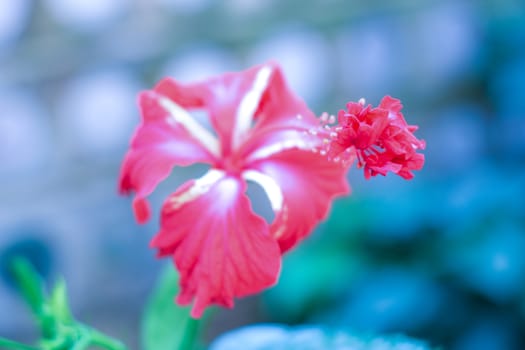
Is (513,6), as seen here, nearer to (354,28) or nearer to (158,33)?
(354,28)

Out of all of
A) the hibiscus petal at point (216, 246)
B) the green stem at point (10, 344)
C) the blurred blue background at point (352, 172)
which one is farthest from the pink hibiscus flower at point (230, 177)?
the blurred blue background at point (352, 172)

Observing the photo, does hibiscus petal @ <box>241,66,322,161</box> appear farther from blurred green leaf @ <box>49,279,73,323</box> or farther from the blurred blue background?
the blurred blue background

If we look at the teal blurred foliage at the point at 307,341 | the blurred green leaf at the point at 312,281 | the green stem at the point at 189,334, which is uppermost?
the blurred green leaf at the point at 312,281

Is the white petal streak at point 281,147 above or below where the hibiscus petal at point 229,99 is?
below

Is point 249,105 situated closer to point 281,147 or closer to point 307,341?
point 281,147

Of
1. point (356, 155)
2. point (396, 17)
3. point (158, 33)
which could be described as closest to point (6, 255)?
point (158, 33)

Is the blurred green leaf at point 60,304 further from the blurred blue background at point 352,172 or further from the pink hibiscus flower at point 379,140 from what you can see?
the blurred blue background at point 352,172
